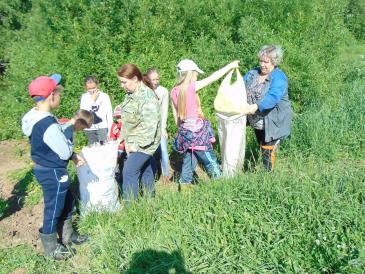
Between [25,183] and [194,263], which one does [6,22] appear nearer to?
[25,183]

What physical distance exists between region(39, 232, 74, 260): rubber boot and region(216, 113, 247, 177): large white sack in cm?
174

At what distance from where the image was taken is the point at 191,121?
13.1 ft

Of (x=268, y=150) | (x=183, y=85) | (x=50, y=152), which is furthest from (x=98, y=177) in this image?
(x=268, y=150)

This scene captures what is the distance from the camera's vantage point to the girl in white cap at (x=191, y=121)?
3.88 meters

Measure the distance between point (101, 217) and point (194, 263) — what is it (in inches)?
47.9

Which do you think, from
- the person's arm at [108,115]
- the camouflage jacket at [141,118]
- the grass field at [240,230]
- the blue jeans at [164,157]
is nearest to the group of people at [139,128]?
the camouflage jacket at [141,118]

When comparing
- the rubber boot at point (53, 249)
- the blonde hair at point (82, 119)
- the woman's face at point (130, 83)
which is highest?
the woman's face at point (130, 83)

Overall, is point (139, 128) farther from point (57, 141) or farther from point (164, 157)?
point (164, 157)

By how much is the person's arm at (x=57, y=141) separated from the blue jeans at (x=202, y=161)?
140 centimetres

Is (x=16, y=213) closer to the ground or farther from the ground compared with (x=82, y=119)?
closer to the ground

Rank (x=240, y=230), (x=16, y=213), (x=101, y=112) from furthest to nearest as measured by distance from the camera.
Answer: (x=101, y=112) < (x=16, y=213) < (x=240, y=230)

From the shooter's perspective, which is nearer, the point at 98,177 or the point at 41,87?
the point at 41,87

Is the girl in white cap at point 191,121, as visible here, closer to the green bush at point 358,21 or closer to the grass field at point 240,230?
the grass field at point 240,230

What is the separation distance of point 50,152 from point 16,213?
1695 millimetres
